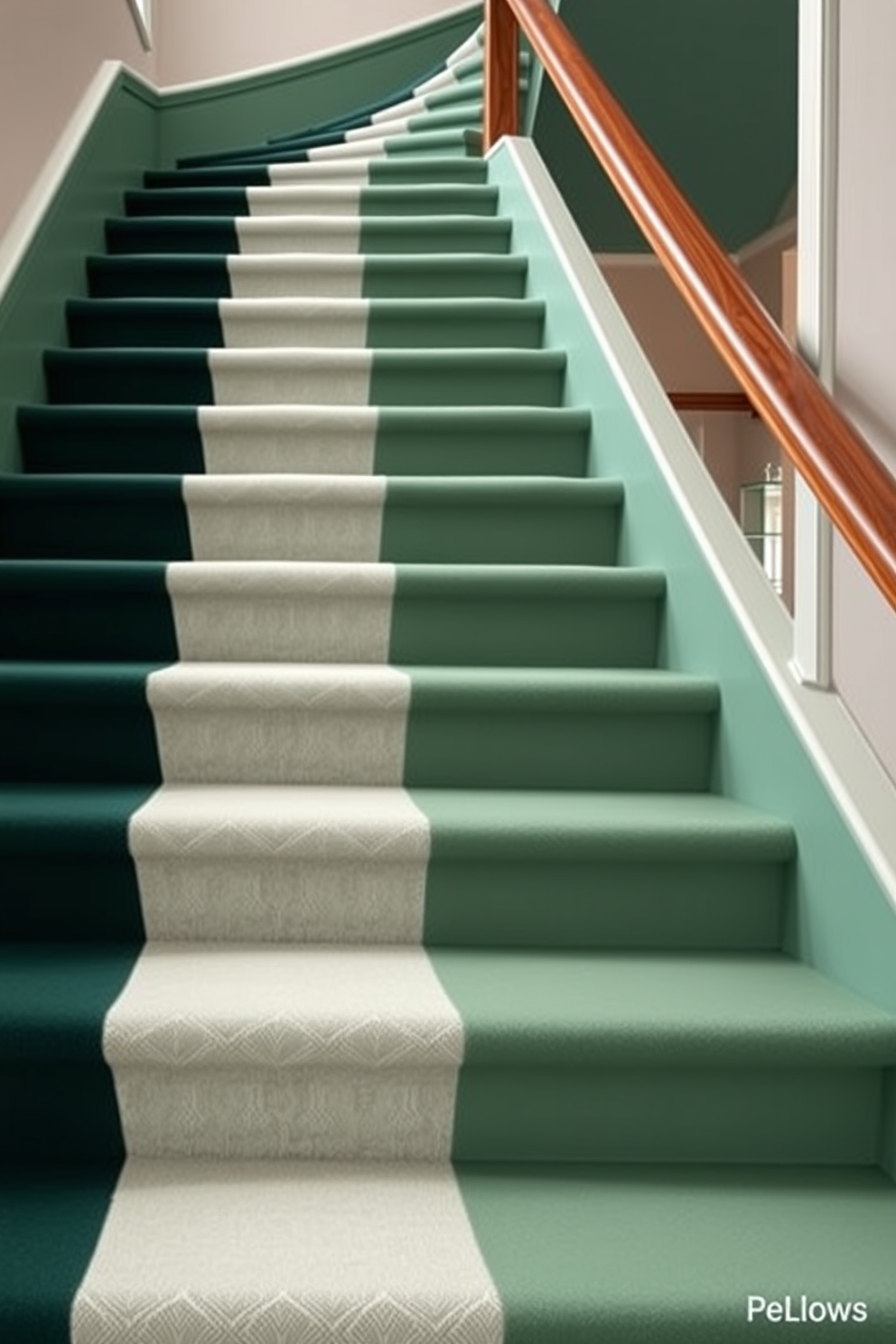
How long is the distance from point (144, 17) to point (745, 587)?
434 centimetres

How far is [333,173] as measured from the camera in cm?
499

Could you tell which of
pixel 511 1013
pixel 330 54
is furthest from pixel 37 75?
pixel 511 1013

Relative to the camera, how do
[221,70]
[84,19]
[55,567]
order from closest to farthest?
[55,567]
[84,19]
[221,70]

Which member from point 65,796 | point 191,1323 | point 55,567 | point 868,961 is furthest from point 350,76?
point 191,1323

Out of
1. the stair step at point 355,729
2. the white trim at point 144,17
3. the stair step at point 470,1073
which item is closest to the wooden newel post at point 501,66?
the white trim at point 144,17

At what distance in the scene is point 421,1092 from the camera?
196 centimetres

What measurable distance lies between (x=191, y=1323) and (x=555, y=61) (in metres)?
2.52

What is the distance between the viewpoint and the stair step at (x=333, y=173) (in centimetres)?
481

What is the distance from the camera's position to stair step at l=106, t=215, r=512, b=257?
4.40 meters

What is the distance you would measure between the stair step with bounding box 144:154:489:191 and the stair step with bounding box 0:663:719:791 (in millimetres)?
2620

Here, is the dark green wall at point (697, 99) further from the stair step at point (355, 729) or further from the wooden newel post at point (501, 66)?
the stair step at point (355, 729)

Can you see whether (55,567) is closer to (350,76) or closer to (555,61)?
(555,61)

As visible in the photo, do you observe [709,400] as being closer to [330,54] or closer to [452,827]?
[330,54]

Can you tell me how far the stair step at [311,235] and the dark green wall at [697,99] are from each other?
4.71 ft
